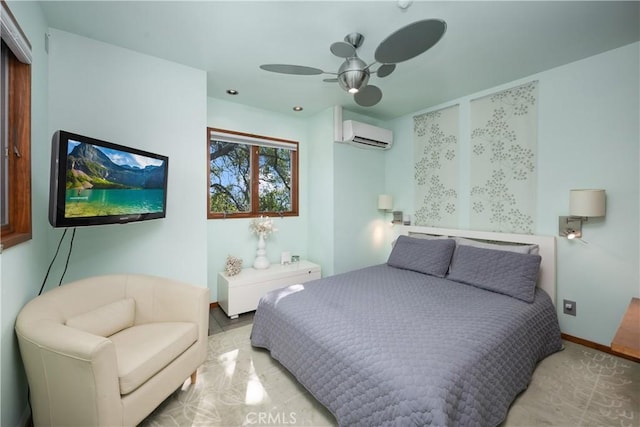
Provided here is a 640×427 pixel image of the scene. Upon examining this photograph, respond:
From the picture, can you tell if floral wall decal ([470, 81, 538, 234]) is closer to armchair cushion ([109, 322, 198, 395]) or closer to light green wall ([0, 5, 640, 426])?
light green wall ([0, 5, 640, 426])

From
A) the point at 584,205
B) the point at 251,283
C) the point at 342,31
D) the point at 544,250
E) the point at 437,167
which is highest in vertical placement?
the point at 342,31

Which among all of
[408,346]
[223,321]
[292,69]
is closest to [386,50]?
[292,69]

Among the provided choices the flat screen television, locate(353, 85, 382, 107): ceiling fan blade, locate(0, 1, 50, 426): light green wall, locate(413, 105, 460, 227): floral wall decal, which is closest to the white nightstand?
the flat screen television

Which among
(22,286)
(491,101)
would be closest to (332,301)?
(22,286)

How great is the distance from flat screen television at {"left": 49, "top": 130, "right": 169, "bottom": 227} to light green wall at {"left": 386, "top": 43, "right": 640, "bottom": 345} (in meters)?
3.53

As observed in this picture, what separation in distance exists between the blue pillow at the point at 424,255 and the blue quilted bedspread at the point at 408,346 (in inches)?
12.3

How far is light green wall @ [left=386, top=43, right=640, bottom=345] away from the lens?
2.16m

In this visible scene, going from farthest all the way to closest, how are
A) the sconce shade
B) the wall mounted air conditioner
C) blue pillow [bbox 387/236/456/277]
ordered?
the sconce shade, the wall mounted air conditioner, blue pillow [bbox 387/236/456/277]

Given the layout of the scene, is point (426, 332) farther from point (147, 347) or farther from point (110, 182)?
point (110, 182)

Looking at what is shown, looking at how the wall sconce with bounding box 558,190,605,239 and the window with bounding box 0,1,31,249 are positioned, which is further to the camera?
the wall sconce with bounding box 558,190,605,239

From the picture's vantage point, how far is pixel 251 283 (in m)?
3.04

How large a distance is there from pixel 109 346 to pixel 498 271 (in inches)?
111

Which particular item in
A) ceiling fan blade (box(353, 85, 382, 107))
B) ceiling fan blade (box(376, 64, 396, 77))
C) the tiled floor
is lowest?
the tiled floor

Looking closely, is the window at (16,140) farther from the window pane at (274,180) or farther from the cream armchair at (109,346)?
the window pane at (274,180)
